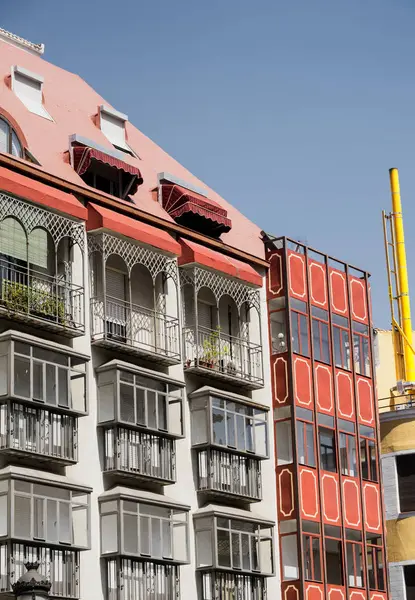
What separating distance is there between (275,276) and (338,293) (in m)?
2.63

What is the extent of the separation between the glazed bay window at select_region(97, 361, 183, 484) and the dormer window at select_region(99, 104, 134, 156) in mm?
8881

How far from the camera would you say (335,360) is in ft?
139

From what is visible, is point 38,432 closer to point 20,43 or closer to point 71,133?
point 71,133

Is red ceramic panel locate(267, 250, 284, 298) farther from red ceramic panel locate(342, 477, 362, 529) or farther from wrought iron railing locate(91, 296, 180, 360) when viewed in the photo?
red ceramic panel locate(342, 477, 362, 529)

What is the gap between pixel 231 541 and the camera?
121ft

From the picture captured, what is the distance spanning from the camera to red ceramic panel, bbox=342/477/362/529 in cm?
4094

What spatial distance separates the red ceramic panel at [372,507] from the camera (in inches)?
1645

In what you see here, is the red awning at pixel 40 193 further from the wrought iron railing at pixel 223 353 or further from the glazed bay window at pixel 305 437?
the glazed bay window at pixel 305 437

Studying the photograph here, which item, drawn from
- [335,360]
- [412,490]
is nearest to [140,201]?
[335,360]

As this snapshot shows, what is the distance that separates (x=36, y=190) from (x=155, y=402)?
6.32 metres

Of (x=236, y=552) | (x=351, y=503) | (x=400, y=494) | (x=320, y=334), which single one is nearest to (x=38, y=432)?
(x=236, y=552)

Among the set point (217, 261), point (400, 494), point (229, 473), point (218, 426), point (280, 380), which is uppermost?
point (217, 261)

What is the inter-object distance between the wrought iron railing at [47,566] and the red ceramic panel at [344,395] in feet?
40.3

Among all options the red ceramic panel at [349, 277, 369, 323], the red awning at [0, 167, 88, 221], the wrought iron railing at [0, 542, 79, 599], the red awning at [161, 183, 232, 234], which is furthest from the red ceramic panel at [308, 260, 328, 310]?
the wrought iron railing at [0, 542, 79, 599]
